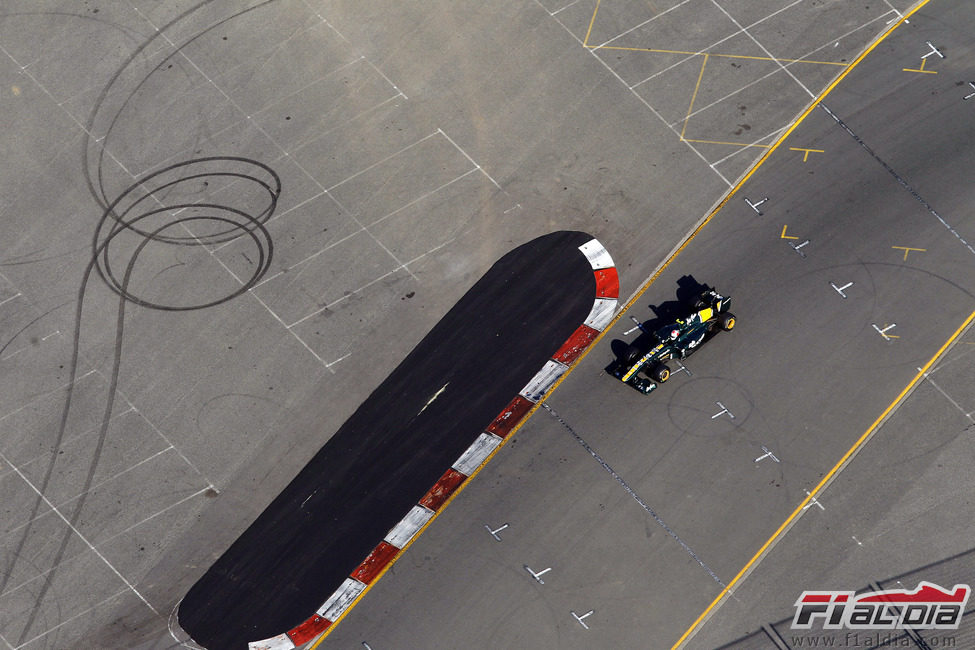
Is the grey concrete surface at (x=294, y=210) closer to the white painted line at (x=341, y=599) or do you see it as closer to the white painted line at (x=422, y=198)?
the white painted line at (x=422, y=198)

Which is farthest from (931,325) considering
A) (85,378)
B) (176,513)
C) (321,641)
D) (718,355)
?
(85,378)

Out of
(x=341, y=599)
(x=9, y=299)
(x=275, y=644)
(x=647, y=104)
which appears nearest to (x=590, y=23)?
(x=647, y=104)

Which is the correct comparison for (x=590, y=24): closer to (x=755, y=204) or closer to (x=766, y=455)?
(x=755, y=204)

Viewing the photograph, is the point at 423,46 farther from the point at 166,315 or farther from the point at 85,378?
the point at 85,378

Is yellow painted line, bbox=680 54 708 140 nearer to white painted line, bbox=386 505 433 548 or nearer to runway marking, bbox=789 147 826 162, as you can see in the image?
runway marking, bbox=789 147 826 162

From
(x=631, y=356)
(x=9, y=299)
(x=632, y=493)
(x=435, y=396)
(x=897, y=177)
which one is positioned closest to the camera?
(x=632, y=493)

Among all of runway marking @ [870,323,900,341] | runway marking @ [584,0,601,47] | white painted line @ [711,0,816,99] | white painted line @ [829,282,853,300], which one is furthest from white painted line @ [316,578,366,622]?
white painted line @ [711,0,816,99]
